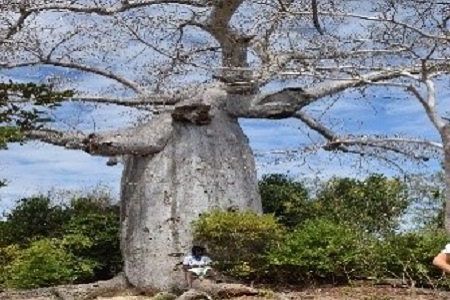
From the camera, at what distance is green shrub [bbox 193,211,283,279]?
13.4 m

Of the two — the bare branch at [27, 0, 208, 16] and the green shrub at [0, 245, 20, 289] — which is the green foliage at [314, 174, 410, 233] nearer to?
the bare branch at [27, 0, 208, 16]

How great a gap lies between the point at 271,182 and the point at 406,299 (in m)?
6.40

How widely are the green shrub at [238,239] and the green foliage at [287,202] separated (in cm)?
256

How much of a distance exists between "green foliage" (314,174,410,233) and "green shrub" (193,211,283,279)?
3.43m

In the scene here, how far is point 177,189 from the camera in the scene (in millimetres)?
14312

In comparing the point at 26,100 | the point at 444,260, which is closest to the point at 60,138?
the point at 26,100

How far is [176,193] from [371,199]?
4.80 metres

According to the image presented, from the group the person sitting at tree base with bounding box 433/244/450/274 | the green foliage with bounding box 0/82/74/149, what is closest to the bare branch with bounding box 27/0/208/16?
the green foliage with bounding box 0/82/74/149

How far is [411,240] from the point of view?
43.6 feet

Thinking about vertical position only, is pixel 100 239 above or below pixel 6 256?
above

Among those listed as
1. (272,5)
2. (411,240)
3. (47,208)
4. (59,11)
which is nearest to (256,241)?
(411,240)

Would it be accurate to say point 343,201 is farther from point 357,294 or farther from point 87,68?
point 357,294

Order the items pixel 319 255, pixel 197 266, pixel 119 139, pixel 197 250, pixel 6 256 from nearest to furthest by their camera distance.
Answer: pixel 319 255 → pixel 197 266 → pixel 197 250 → pixel 119 139 → pixel 6 256

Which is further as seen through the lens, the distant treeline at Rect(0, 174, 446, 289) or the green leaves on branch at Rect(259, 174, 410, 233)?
the green leaves on branch at Rect(259, 174, 410, 233)
